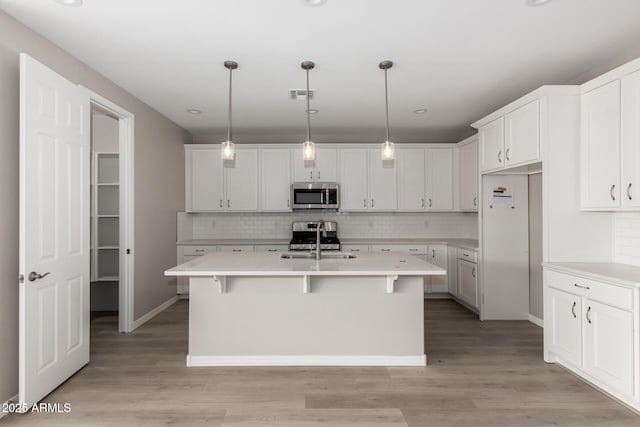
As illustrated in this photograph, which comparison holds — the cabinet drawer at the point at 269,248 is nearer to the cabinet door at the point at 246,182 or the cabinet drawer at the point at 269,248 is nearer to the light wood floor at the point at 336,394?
the cabinet door at the point at 246,182

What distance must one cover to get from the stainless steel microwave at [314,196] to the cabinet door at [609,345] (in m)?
3.44

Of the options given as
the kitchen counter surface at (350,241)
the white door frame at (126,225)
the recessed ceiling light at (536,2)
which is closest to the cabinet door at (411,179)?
the kitchen counter surface at (350,241)

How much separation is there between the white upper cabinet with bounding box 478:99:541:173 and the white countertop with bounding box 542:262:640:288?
3.04ft

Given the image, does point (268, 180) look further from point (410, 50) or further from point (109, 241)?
point (410, 50)

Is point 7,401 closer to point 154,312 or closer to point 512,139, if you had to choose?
point 154,312

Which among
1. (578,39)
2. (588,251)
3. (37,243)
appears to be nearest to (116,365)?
(37,243)

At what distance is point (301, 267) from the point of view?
9.61 feet

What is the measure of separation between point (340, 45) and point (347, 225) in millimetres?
3488

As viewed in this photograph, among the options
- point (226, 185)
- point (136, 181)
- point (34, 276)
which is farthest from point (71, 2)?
point (226, 185)

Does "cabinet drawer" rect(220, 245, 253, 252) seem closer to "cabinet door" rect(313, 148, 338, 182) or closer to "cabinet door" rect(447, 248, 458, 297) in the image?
"cabinet door" rect(313, 148, 338, 182)

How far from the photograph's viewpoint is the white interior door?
2.33 meters

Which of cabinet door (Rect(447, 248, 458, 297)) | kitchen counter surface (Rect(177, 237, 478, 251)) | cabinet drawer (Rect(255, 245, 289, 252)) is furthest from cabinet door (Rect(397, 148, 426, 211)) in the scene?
cabinet drawer (Rect(255, 245, 289, 252))

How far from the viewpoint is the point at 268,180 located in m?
5.71

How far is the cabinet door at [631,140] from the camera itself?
2.62 meters
